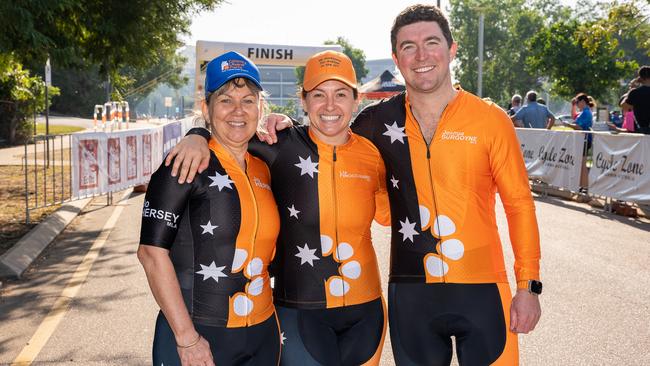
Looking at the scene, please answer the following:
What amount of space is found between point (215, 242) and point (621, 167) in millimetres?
11835

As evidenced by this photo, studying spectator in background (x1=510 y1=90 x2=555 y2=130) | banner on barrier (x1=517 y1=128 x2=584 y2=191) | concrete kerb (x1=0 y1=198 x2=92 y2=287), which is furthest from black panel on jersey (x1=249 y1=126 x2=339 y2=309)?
spectator in background (x1=510 y1=90 x2=555 y2=130)

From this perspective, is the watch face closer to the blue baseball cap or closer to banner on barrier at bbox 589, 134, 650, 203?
the blue baseball cap

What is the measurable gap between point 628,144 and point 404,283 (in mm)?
10861

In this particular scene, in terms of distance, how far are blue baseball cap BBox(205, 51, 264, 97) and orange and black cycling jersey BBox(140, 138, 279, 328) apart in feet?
1.22

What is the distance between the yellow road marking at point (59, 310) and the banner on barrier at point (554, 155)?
1003 cm

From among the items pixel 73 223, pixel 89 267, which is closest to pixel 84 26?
pixel 73 223

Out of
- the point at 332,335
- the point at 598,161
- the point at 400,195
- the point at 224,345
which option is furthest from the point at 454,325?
the point at 598,161

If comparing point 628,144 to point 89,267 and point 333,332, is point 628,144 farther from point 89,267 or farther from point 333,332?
point 333,332

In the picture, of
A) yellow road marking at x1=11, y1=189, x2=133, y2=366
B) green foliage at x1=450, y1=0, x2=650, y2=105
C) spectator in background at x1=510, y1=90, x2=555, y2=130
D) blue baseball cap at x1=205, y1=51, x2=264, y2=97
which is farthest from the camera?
green foliage at x1=450, y1=0, x2=650, y2=105

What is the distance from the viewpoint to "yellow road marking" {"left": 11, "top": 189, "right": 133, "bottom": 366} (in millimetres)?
5207

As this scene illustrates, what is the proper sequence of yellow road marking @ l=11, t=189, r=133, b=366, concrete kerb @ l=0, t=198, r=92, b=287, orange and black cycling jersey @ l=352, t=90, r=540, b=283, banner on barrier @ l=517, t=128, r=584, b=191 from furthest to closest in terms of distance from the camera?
banner on barrier @ l=517, t=128, r=584, b=191 < concrete kerb @ l=0, t=198, r=92, b=287 < yellow road marking @ l=11, t=189, r=133, b=366 < orange and black cycling jersey @ l=352, t=90, r=540, b=283

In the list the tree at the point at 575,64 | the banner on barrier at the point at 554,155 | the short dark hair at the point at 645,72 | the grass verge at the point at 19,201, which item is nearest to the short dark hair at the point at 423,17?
the grass verge at the point at 19,201

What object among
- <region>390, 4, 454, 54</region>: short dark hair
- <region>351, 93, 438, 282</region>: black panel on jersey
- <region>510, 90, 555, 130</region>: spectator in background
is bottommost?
<region>351, 93, 438, 282</region>: black panel on jersey

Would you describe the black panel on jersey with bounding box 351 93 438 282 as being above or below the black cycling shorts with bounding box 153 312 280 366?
above
